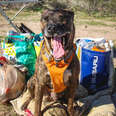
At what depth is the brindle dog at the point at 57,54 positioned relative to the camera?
7.70 feet

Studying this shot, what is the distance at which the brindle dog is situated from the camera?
7.70ft

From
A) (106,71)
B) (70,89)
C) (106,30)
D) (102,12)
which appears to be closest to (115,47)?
(106,30)

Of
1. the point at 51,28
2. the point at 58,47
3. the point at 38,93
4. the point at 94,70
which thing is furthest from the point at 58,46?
the point at 94,70

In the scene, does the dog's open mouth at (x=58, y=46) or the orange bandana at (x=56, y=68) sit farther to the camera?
the orange bandana at (x=56, y=68)

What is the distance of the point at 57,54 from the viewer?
2.41m

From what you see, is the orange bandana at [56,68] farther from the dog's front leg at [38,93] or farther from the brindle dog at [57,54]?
the dog's front leg at [38,93]

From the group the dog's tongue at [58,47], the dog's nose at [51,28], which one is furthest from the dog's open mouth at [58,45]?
the dog's nose at [51,28]

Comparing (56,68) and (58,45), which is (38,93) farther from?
(58,45)

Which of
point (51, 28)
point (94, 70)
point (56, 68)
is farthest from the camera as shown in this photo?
point (94, 70)

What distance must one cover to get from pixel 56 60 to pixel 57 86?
37 centimetres

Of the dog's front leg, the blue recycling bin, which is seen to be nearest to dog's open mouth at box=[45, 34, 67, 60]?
the dog's front leg

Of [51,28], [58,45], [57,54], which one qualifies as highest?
[51,28]

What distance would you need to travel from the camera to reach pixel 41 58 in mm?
2617

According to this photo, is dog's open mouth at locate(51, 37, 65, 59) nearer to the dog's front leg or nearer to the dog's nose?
the dog's nose
